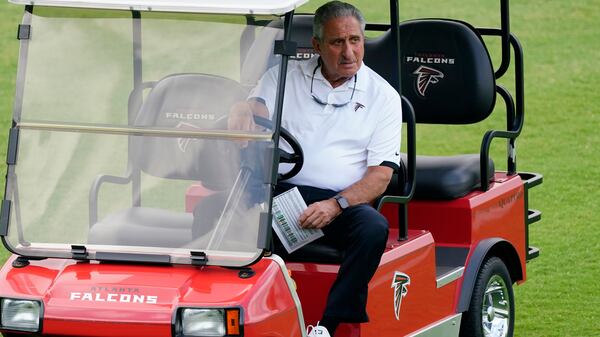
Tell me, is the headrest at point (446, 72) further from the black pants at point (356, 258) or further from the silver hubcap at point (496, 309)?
the black pants at point (356, 258)

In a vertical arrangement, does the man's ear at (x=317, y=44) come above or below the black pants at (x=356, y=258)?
above

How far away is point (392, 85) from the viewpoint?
20.9 ft

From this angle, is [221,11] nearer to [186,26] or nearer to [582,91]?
[186,26]

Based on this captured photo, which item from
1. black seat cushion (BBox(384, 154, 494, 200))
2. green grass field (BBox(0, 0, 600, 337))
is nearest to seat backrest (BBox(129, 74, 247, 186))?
black seat cushion (BBox(384, 154, 494, 200))

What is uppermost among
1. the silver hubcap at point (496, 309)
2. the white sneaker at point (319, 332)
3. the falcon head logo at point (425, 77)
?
the falcon head logo at point (425, 77)

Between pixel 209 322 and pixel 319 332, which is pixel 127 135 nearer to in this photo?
pixel 209 322

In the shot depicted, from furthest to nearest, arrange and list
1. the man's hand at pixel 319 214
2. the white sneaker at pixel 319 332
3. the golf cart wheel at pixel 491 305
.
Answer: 1. the golf cart wheel at pixel 491 305
2. the man's hand at pixel 319 214
3. the white sneaker at pixel 319 332

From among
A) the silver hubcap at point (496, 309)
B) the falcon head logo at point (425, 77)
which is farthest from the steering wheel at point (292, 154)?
the falcon head logo at point (425, 77)

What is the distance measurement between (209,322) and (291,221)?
2.47 ft

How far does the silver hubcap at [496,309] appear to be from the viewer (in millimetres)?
6984

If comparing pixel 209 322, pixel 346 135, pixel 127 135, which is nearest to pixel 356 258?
pixel 346 135

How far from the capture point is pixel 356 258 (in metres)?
5.77

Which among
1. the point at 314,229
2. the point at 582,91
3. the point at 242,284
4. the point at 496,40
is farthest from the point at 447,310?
the point at 496,40

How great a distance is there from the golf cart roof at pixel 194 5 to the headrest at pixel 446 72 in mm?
1605
